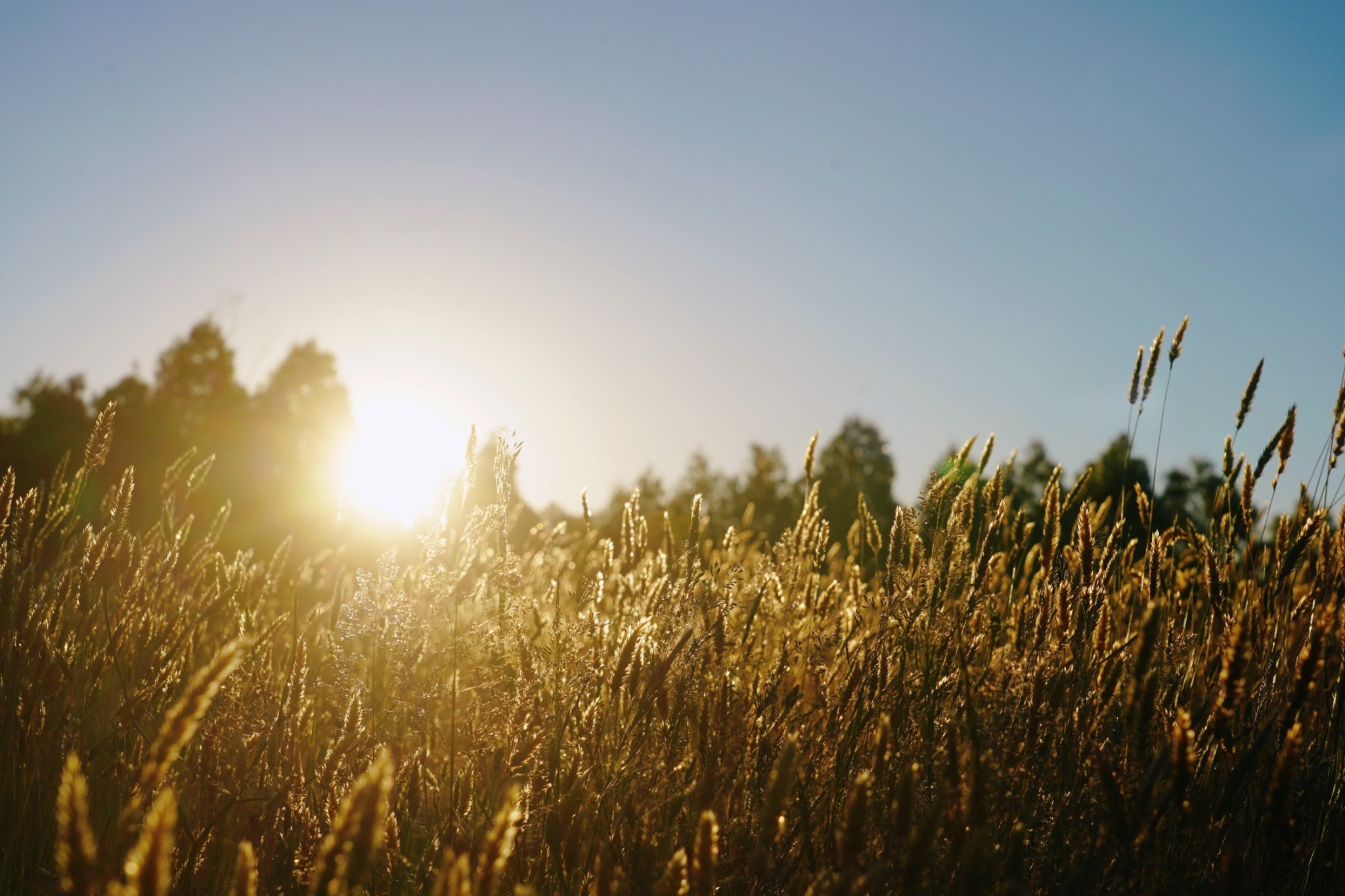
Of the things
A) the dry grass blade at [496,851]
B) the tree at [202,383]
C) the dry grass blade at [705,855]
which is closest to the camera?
the dry grass blade at [496,851]

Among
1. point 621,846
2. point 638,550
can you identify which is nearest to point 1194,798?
point 621,846

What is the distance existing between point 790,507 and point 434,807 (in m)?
30.3

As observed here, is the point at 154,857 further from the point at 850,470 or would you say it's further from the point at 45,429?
the point at 850,470

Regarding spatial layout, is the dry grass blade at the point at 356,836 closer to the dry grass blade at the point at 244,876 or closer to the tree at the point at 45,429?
the dry grass blade at the point at 244,876

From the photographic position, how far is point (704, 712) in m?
1.62

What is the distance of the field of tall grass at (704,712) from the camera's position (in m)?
1.40

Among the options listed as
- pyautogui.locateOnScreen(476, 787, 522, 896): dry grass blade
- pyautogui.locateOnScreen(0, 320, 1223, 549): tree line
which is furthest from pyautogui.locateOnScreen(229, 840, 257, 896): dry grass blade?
pyautogui.locateOnScreen(0, 320, 1223, 549): tree line

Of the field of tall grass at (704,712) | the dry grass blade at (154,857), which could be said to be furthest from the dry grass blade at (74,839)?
the field of tall grass at (704,712)

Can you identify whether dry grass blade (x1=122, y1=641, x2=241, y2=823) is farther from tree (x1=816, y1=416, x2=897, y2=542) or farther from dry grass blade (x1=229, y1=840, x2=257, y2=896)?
tree (x1=816, y1=416, x2=897, y2=542)

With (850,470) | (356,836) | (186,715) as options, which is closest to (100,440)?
(186,715)

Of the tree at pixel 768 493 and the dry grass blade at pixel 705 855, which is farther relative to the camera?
the tree at pixel 768 493

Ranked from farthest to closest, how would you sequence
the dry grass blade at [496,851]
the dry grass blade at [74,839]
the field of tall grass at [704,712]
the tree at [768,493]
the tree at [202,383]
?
1. the tree at [768,493]
2. the tree at [202,383]
3. the field of tall grass at [704,712]
4. the dry grass blade at [496,851]
5. the dry grass blade at [74,839]

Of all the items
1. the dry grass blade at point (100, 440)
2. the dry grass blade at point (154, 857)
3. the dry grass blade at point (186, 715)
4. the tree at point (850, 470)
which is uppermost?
the tree at point (850, 470)

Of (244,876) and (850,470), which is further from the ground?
(850,470)
